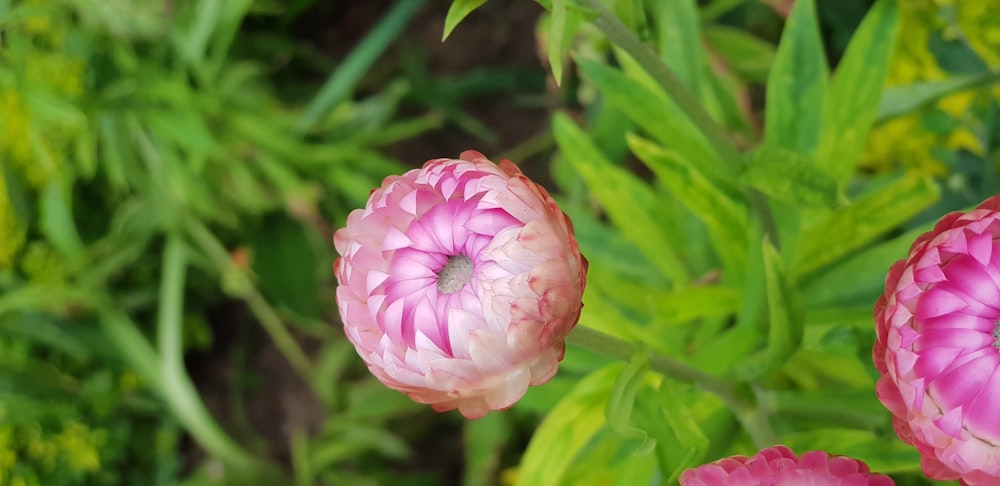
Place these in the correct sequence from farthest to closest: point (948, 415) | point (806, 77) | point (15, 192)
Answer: point (15, 192), point (806, 77), point (948, 415)

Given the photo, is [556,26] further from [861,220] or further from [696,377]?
[861,220]

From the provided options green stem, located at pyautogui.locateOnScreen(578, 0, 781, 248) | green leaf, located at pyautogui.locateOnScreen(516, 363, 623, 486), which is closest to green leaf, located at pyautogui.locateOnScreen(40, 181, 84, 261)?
green leaf, located at pyautogui.locateOnScreen(516, 363, 623, 486)

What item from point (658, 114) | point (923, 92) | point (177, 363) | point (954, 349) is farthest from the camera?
point (177, 363)

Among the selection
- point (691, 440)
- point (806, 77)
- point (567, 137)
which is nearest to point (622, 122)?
point (567, 137)

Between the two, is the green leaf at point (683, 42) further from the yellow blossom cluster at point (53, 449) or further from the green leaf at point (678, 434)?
the yellow blossom cluster at point (53, 449)

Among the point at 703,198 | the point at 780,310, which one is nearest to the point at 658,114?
the point at 703,198

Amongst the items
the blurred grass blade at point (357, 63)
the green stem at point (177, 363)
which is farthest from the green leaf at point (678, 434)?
the green stem at point (177, 363)

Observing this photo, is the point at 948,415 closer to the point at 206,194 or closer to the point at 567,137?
the point at 567,137
